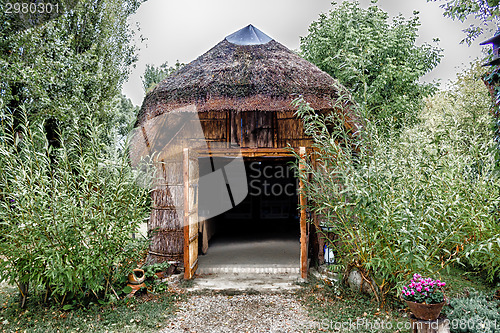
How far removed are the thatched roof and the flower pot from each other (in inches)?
123

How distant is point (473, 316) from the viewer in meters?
3.17

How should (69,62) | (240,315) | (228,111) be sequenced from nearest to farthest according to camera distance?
(240,315)
(228,111)
(69,62)

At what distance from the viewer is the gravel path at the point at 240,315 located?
12.2 feet

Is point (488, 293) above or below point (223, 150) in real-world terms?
below

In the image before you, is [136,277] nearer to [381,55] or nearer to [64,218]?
[64,218]

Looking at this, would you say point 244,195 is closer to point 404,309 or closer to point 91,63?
point 91,63

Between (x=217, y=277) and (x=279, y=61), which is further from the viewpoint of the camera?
(x=279, y=61)

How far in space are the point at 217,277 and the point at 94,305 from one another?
73.4 inches

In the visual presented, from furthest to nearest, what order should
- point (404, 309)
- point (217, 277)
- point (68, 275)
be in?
1. point (217, 277)
2. point (404, 309)
3. point (68, 275)

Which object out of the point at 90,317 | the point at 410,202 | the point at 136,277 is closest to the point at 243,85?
the point at 410,202

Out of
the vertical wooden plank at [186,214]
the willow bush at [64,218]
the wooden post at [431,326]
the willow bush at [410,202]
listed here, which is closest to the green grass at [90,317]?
the willow bush at [64,218]

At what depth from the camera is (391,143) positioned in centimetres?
392

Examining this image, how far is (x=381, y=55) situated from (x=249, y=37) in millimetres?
4648

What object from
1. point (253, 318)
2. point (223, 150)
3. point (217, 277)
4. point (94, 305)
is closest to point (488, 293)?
point (253, 318)
